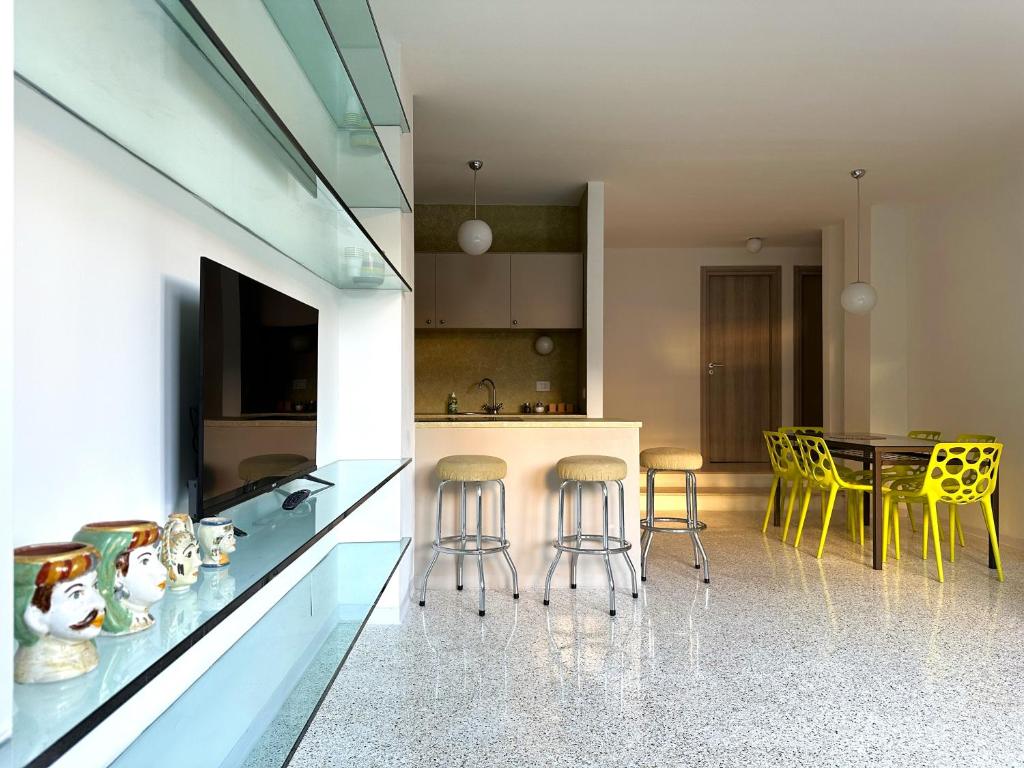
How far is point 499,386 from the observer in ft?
23.8

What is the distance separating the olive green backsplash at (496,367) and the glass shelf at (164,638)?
514 cm

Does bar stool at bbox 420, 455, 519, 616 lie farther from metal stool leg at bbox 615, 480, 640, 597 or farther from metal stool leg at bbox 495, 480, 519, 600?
metal stool leg at bbox 615, 480, 640, 597

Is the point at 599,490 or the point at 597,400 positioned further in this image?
the point at 597,400

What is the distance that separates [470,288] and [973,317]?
4.13 meters

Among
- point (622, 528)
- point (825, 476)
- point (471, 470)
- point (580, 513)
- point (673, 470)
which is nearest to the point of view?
point (471, 470)

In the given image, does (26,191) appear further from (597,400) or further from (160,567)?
(597,400)

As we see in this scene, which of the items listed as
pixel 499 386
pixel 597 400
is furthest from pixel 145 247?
pixel 499 386

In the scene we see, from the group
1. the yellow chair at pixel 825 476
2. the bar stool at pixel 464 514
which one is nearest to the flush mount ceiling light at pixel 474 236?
the bar stool at pixel 464 514

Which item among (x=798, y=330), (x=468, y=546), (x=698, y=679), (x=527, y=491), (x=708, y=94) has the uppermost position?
(x=708, y=94)

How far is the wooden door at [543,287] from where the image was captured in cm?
680

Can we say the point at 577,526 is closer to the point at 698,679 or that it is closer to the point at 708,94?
the point at 698,679

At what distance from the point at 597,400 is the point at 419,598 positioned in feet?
8.68

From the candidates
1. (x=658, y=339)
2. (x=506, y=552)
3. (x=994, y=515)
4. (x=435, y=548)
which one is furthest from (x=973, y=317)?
(x=435, y=548)

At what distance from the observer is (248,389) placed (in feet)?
6.72
